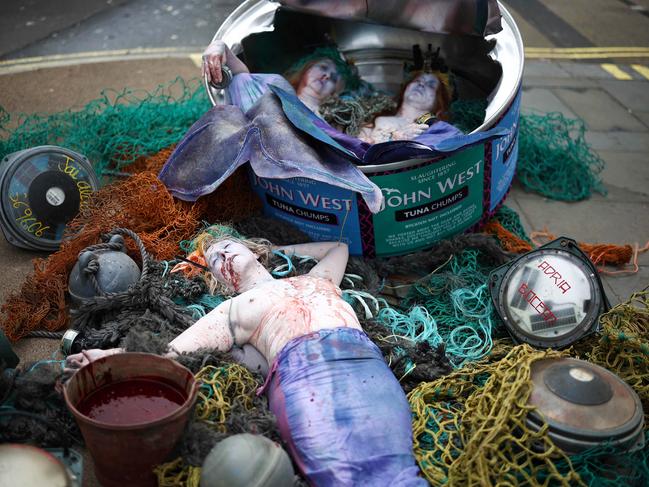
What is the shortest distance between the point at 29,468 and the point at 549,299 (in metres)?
2.17

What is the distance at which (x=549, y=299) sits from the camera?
3.04 m

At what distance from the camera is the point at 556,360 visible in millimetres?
2631

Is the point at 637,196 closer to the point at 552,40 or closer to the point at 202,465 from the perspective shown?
the point at 552,40

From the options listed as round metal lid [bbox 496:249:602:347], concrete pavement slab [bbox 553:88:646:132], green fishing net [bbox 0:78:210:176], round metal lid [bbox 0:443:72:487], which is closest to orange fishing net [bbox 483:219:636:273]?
round metal lid [bbox 496:249:602:347]

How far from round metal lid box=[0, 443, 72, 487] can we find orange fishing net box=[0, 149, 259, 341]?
102 cm

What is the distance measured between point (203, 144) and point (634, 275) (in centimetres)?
252

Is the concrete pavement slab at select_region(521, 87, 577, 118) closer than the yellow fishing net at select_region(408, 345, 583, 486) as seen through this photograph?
No

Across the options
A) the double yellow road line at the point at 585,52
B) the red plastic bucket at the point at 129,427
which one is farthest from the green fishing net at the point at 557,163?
the red plastic bucket at the point at 129,427

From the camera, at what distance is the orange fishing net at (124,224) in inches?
130

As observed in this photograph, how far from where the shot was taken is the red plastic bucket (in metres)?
2.19

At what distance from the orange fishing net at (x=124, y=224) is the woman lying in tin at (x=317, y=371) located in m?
0.49

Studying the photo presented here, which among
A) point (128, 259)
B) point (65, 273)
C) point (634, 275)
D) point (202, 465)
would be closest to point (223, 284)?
point (128, 259)

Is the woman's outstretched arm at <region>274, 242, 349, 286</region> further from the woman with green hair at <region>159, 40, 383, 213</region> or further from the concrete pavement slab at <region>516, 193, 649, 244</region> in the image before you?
the concrete pavement slab at <region>516, 193, 649, 244</region>

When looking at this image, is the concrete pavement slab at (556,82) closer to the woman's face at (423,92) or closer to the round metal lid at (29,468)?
the woman's face at (423,92)
